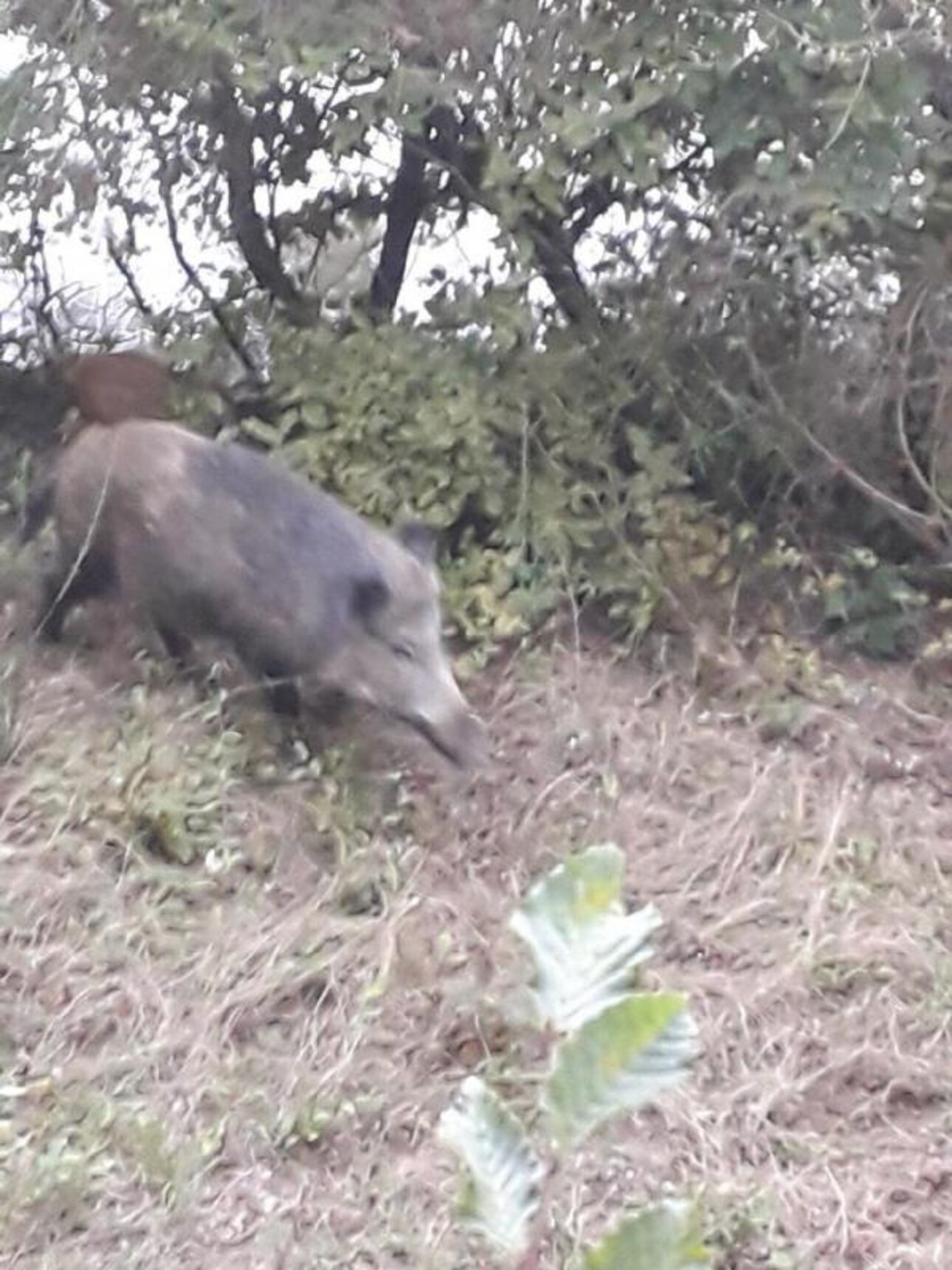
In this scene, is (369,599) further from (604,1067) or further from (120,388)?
Answer: (604,1067)

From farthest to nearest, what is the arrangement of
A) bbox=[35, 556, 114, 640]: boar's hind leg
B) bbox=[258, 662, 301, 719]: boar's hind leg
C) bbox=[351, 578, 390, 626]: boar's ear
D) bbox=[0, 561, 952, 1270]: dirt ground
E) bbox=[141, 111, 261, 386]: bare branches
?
bbox=[141, 111, 261, 386]: bare branches
bbox=[35, 556, 114, 640]: boar's hind leg
bbox=[258, 662, 301, 719]: boar's hind leg
bbox=[351, 578, 390, 626]: boar's ear
bbox=[0, 561, 952, 1270]: dirt ground

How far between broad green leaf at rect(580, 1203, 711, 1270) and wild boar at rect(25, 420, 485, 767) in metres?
4.13


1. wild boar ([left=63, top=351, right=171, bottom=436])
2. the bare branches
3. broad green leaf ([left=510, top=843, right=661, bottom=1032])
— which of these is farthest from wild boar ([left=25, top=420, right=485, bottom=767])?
broad green leaf ([left=510, top=843, right=661, bottom=1032])

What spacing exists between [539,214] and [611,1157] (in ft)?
10.5

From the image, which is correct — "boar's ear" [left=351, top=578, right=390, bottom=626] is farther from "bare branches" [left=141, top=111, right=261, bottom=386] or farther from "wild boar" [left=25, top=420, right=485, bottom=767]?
"bare branches" [left=141, top=111, right=261, bottom=386]

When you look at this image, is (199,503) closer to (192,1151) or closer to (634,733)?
(634,733)

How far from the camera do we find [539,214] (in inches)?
248

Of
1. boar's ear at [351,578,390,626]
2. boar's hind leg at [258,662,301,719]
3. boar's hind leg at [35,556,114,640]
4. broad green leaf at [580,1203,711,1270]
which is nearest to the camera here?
broad green leaf at [580,1203,711,1270]

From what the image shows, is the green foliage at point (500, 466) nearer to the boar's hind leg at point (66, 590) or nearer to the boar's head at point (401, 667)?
the boar's head at point (401, 667)

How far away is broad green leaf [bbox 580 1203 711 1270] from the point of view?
60.0 inches

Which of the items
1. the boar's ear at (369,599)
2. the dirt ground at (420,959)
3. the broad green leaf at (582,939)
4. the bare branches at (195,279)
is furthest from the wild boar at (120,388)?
the broad green leaf at (582,939)

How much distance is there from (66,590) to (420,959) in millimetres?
1755

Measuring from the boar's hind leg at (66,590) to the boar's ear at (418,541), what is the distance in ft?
3.03

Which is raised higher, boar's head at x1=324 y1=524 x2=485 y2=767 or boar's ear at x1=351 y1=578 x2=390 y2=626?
boar's ear at x1=351 y1=578 x2=390 y2=626
